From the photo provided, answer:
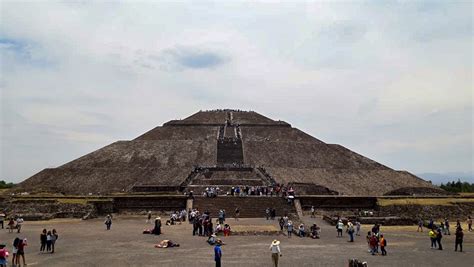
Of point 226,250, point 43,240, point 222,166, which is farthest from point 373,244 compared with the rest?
point 222,166

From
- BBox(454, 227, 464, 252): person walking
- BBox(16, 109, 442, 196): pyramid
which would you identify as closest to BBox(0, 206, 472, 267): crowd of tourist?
→ BBox(454, 227, 464, 252): person walking

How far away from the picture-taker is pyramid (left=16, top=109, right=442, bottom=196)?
51.3m

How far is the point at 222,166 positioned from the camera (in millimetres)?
57625

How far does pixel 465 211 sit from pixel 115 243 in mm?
27305

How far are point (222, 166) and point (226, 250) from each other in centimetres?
3547

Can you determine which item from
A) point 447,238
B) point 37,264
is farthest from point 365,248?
point 37,264

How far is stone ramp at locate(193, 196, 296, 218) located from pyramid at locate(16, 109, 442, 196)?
658cm

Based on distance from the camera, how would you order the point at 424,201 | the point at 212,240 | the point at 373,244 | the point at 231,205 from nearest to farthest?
the point at 373,244 → the point at 212,240 → the point at 231,205 → the point at 424,201

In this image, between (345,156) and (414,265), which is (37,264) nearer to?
(414,265)

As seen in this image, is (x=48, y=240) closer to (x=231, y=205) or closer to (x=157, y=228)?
(x=157, y=228)

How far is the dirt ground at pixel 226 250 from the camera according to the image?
19.3m

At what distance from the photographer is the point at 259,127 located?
78.1m

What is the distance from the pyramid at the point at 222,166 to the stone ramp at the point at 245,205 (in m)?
6.58

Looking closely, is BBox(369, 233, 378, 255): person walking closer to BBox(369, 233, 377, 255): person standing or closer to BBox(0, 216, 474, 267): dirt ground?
BBox(369, 233, 377, 255): person standing
